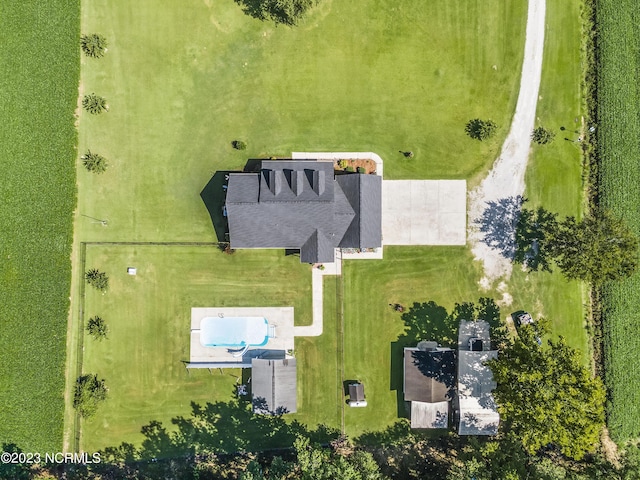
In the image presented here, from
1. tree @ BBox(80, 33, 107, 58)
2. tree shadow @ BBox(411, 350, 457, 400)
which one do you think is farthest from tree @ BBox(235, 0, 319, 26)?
tree shadow @ BBox(411, 350, 457, 400)

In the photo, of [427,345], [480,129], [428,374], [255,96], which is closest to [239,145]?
[255,96]

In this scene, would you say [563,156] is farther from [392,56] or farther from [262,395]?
[262,395]

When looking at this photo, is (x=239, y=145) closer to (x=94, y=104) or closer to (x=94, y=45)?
(x=94, y=104)

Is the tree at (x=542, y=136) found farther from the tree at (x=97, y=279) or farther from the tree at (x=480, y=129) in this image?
the tree at (x=97, y=279)

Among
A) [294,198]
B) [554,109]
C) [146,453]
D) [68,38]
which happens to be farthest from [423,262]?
[68,38]

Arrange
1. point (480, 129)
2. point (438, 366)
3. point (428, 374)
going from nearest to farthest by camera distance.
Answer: point (428, 374)
point (438, 366)
point (480, 129)

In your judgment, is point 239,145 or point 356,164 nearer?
point 239,145

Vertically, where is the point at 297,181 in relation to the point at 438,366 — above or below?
above

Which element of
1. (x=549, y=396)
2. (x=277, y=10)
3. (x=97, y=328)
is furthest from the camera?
(x=277, y=10)
